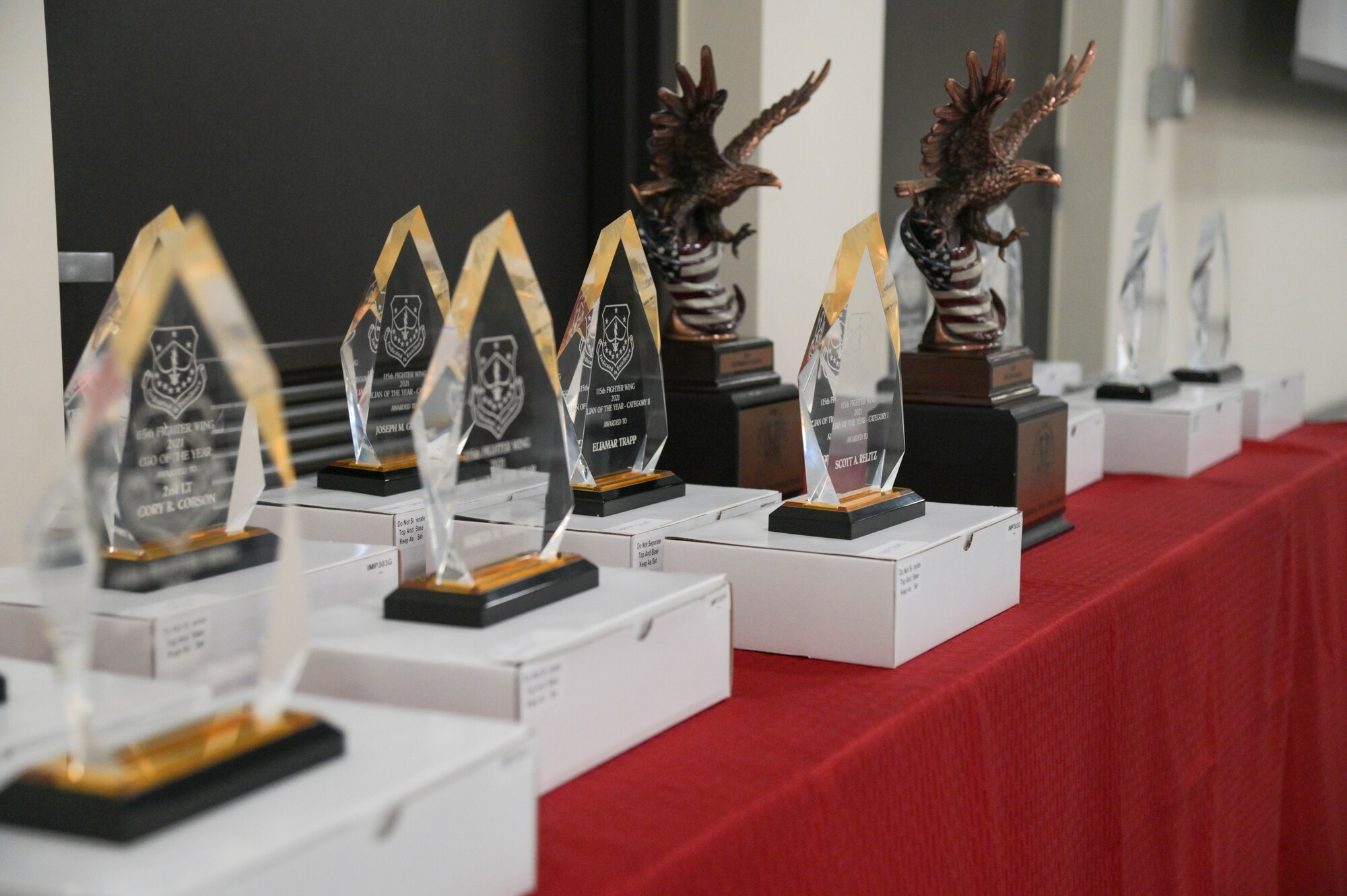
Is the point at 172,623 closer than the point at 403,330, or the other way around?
the point at 172,623

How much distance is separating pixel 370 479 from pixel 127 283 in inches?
13.0

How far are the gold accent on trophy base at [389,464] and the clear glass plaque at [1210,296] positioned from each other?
167 centimetres

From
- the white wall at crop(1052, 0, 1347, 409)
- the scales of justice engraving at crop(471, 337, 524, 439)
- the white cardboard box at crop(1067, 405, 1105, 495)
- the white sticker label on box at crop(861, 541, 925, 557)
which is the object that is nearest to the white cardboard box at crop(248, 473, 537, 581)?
the scales of justice engraving at crop(471, 337, 524, 439)

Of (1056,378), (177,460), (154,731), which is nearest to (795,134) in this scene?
(1056,378)

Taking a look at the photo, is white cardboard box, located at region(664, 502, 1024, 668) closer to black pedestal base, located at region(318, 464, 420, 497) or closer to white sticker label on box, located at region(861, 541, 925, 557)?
white sticker label on box, located at region(861, 541, 925, 557)

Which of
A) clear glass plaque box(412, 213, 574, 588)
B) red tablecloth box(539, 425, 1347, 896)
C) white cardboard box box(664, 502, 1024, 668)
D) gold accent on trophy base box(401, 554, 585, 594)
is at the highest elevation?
clear glass plaque box(412, 213, 574, 588)

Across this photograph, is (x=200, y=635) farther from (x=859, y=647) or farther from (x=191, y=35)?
(x=191, y=35)

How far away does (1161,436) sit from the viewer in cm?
199

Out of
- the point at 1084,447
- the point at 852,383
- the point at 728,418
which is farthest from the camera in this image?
the point at 1084,447

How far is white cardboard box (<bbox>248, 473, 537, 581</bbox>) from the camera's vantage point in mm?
1040

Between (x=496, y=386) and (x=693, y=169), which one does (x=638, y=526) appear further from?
(x=693, y=169)

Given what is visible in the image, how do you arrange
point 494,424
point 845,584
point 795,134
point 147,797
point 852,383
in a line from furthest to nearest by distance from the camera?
point 795,134
point 852,383
point 845,584
point 494,424
point 147,797

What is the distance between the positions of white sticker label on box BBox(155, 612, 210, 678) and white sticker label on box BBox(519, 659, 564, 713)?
18 centimetres

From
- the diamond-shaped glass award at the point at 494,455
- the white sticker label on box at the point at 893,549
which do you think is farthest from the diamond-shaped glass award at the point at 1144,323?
the diamond-shaped glass award at the point at 494,455
